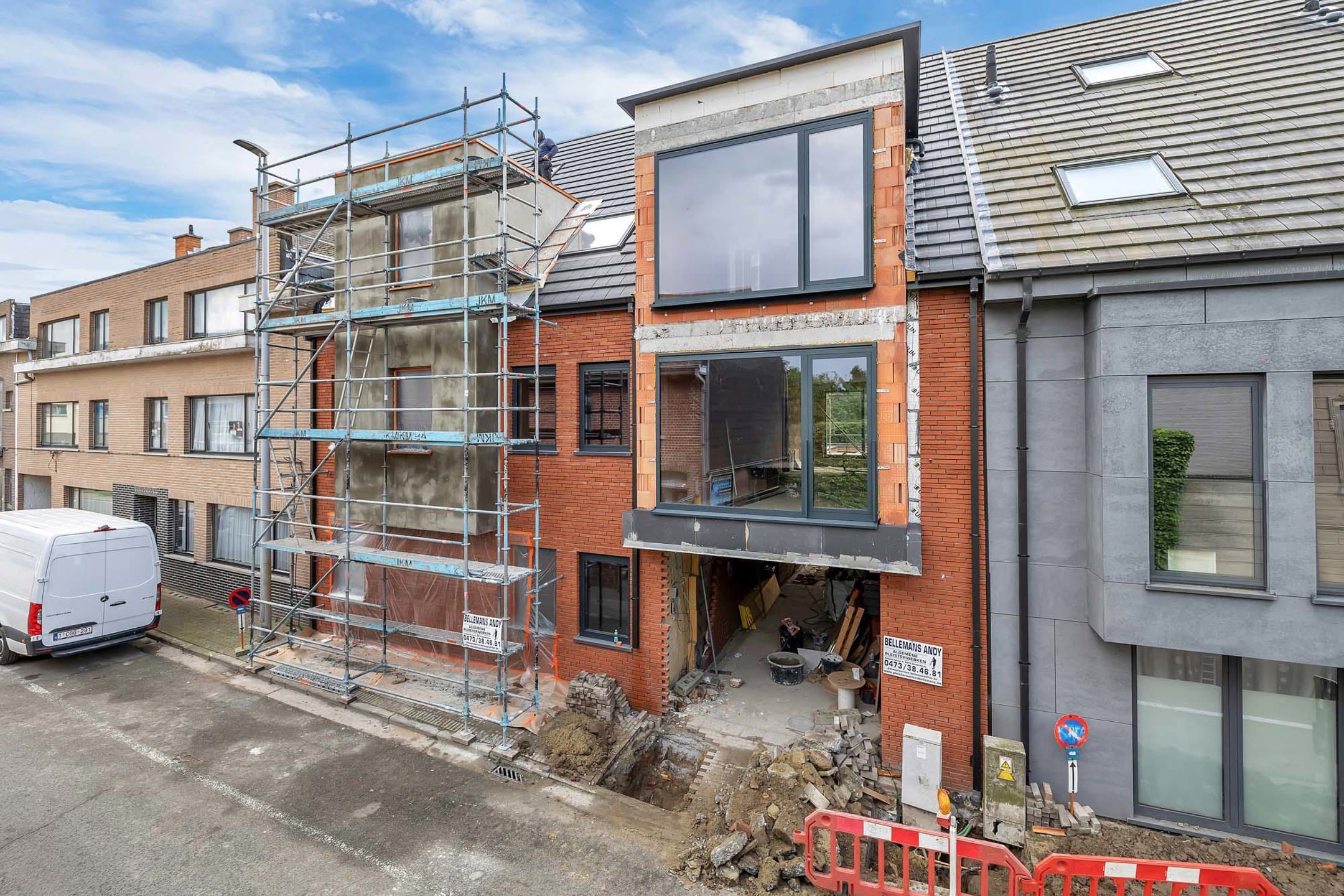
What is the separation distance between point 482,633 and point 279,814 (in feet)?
9.75

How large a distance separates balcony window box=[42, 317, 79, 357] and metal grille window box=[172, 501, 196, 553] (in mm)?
8317

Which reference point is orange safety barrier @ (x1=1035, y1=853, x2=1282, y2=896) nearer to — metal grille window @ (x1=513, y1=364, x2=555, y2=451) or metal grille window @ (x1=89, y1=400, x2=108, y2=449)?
metal grille window @ (x1=513, y1=364, x2=555, y2=451)

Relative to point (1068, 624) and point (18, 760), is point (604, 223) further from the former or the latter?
point (18, 760)

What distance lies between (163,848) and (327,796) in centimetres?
150

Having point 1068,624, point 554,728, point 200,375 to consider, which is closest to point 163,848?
point 554,728

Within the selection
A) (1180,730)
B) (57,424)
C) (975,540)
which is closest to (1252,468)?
(975,540)

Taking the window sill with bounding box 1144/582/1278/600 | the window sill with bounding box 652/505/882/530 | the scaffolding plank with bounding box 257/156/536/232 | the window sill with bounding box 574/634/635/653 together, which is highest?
the scaffolding plank with bounding box 257/156/536/232

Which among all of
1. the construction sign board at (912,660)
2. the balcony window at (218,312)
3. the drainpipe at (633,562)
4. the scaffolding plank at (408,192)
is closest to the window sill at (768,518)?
the drainpipe at (633,562)

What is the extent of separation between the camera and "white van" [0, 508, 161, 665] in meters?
10.3

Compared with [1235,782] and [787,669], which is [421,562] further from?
[1235,782]

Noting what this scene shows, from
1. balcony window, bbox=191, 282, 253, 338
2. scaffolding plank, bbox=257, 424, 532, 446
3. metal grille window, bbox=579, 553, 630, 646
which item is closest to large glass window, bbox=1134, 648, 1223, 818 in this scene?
metal grille window, bbox=579, 553, 630, 646

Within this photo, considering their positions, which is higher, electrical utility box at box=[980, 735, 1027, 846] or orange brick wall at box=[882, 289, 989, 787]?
orange brick wall at box=[882, 289, 989, 787]

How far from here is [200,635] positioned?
488 inches

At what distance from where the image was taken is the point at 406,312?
361 inches
